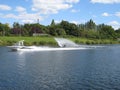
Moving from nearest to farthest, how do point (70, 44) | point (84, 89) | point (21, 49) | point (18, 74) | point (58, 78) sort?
point (84, 89), point (58, 78), point (18, 74), point (21, 49), point (70, 44)

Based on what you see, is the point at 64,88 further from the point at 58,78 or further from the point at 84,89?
the point at 58,78

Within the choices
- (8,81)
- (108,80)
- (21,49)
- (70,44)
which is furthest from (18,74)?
(70,44)

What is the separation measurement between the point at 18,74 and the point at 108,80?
19.8m

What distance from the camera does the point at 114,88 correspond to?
1933 inches

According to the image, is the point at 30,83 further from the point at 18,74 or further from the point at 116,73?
the point at 116,73

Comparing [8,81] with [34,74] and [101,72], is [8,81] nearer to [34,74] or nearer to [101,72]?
[34,74]

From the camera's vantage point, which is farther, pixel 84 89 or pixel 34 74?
pixel 34 74

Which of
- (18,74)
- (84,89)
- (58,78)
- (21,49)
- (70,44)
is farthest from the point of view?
(70,44)

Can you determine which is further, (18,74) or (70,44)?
(70,44)

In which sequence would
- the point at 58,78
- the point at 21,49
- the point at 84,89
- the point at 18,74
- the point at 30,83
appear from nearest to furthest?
the point at 84,89, the point at 30,83, the point at 58,78, the point at 18,74, the point at 21,49

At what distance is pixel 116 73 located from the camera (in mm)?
65062

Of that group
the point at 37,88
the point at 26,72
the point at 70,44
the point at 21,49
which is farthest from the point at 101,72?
the point at 70,44

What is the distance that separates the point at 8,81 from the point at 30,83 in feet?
14.8

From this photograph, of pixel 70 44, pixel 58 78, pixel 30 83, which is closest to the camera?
pixel 30 83
